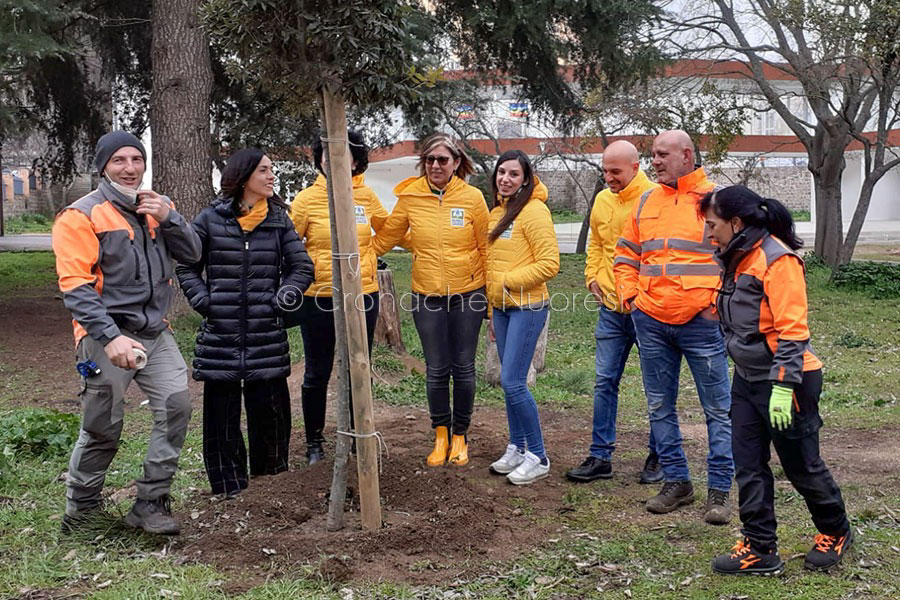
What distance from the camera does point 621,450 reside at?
6793 millimetres

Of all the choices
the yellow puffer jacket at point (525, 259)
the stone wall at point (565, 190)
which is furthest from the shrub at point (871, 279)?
the stone wall at point (565, 190)

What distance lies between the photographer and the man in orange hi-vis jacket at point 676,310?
500 centimetres

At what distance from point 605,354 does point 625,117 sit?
1444 cm

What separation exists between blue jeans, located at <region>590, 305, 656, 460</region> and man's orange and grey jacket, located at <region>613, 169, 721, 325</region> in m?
0.53

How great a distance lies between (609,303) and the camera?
571 centimetres

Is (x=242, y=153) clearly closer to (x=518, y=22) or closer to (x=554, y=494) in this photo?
(x=554, y=494)

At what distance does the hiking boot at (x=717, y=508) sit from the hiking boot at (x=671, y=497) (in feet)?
0.51

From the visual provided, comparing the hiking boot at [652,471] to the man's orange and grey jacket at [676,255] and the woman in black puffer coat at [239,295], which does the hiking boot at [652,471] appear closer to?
the man's orange and grey jacket at [676,255]

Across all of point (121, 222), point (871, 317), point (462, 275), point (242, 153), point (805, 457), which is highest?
point (242, 153)

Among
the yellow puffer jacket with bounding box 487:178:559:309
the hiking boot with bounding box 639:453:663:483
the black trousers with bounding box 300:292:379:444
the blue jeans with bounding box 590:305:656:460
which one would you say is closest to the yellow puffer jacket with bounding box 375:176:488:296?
the yellow puffer jacket with bounding box 487:178:559:309

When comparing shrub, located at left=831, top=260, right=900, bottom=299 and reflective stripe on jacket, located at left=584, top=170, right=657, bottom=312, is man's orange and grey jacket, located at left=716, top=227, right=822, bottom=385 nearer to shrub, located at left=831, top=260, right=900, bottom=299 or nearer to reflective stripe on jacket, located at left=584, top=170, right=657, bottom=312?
reflective stripe on jacket, located at left=584, top=170, right=657, bottom=312

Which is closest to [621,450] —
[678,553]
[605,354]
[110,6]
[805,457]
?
[605,354]

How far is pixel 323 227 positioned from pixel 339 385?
4.94ft

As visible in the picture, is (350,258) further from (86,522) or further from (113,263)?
(86,522)
